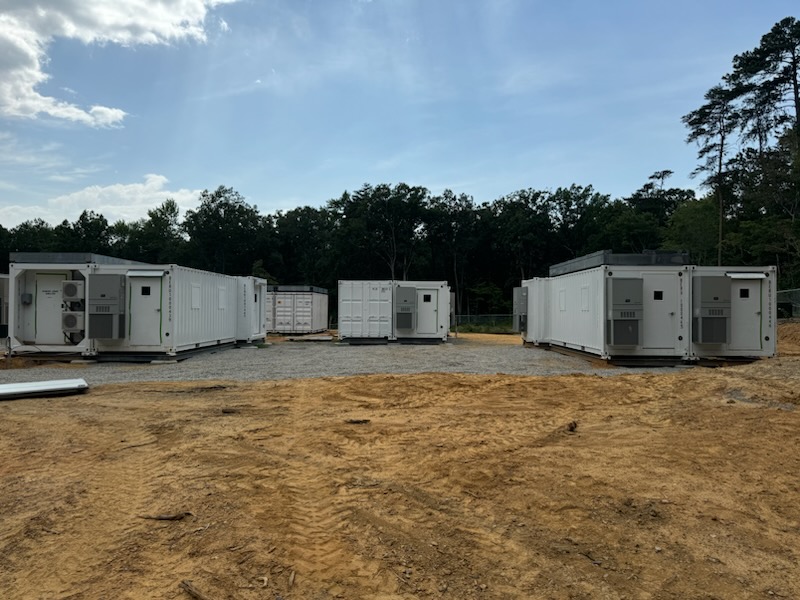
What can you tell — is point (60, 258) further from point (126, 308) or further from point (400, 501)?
point (400, 501)

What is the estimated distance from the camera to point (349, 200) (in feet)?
182

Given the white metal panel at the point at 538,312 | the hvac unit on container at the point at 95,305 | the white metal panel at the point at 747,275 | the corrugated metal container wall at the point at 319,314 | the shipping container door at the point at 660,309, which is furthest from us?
the corrugated metal container wall at the point at 319,314

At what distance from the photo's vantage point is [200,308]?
1780 cm

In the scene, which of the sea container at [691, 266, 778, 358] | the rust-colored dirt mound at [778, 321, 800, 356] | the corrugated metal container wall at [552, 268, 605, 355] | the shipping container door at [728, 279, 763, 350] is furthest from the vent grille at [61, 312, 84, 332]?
the rust-colored dirt mound at [778, 321, 800, 356]

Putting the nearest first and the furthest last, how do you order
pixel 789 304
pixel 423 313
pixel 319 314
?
1. pixel 423 313
2. pixel 789 304
3. pixel 319 314

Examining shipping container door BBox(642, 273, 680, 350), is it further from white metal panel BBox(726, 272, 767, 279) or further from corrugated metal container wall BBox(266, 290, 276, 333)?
corrugated metal container wall BBox(266, 290, 276, 333)

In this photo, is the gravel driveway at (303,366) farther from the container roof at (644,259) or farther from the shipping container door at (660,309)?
the container roof at (644,259)

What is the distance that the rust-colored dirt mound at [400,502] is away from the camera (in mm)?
3480

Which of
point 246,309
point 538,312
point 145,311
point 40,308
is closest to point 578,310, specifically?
point 538,312

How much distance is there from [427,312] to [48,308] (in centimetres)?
1361

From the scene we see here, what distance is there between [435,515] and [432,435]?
8.53 feet

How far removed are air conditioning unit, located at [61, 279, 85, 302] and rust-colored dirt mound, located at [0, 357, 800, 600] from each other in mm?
7482

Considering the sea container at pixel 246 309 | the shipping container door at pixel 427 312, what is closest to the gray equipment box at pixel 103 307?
the sea container at pixel 246 309

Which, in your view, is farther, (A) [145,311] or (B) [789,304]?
(B) [789,304]
